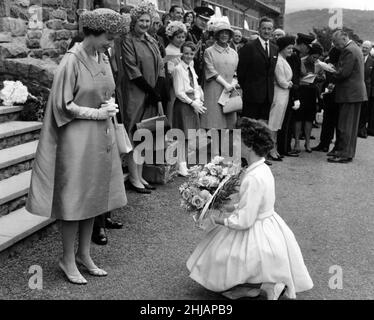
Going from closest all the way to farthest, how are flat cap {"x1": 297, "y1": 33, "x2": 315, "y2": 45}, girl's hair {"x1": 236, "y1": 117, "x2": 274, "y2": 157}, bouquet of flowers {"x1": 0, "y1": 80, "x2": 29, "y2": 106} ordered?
girl's hair {"x1": 236, "y1": 117, "x2": 274, "y2": 157} → bouquet of flowers {"x1": 0, "y1": 80, "x2": 29, "y2": 106} → flat cap {"x1": 297, "y1": 33, "x2": 315, "y2": 45}

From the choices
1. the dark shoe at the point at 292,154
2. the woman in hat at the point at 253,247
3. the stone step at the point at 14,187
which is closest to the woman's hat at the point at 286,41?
the dark shoe at the point at 292,154

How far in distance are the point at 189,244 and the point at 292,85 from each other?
189 inches

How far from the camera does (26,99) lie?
7.08 metres

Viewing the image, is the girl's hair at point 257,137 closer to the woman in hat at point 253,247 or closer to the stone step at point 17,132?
the woman in hat at point 253,247

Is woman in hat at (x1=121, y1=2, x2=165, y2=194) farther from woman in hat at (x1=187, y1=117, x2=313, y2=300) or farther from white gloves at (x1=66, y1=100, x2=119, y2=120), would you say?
woman in hat at (x1=187, y1=117, x2=313, y2=300)

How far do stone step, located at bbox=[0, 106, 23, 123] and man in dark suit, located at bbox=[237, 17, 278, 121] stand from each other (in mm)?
3470

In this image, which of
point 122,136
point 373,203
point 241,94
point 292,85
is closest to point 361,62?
point 292,85

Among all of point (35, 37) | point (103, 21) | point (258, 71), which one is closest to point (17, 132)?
point (35, 37)

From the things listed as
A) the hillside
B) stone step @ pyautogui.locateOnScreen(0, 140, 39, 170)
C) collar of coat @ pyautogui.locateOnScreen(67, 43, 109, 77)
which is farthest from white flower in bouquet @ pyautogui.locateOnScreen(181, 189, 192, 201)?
the hillside

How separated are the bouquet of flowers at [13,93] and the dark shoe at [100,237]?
2.50 meters

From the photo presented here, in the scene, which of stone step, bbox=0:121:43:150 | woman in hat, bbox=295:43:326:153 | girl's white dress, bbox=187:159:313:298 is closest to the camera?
girl's white dress, bbox=187:159:313:298

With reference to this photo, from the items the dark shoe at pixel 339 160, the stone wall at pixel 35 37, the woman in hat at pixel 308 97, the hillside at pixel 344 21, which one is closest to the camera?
the stone wall at pixel 35 37

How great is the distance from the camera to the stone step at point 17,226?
4648 mm

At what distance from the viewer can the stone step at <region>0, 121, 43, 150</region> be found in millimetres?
6191
